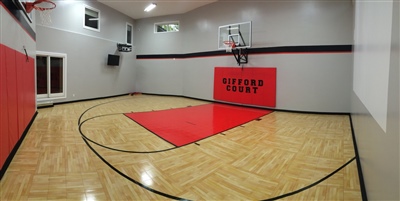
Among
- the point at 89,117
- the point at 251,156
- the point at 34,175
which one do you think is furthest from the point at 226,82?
the point at 34,175

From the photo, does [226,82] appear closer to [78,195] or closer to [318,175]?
[318,175]

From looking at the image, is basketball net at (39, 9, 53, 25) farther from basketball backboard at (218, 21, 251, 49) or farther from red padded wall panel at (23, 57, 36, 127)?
basketball backboard at (218, 21, 251, 49)

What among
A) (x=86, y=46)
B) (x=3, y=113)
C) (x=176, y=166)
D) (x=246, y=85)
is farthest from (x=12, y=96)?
(x=246, y=85)

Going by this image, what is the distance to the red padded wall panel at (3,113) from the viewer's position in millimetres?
2342

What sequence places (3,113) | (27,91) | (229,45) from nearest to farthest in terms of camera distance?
(3,113)
(27,91)
(229,45)

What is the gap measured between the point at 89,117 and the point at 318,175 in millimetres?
5128

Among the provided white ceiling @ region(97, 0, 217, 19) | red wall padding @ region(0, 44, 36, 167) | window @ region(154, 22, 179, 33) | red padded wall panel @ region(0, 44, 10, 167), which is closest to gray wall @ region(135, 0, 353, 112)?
white ceiling @ region(97, 0, 217, 19)

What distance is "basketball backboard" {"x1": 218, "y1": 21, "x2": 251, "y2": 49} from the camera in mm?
7578

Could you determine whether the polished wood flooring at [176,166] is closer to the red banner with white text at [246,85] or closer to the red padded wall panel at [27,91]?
the red padded wall panel at [27,91]

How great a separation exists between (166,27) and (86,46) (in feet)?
13.7

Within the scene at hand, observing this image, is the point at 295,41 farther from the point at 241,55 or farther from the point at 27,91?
the point at 27,91

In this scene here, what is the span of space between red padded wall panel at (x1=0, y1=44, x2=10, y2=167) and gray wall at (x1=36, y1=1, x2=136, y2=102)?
5.08 metres

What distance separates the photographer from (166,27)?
10.9 metres

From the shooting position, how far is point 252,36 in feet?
24.6
